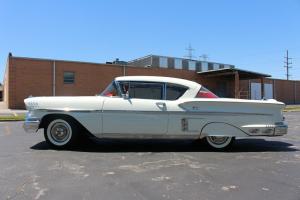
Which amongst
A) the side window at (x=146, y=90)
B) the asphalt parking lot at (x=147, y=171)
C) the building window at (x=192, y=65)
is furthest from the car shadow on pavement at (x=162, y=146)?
the building window at (x=192, y=65)

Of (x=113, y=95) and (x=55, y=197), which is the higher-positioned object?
(x=113, y=95)

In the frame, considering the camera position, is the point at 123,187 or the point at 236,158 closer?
the point at 123,187

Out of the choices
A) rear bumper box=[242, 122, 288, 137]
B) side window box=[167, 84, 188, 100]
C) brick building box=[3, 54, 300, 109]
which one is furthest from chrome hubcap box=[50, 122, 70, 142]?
brick building box=[3, 54, 300, 109]

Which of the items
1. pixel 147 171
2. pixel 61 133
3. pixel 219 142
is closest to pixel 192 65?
pixel 219 142

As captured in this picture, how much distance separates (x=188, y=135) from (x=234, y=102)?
1.22 metres

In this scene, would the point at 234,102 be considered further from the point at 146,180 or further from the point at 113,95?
the point at 146,180

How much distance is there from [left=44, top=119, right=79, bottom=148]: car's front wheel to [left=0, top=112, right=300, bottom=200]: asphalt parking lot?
0.25 meters

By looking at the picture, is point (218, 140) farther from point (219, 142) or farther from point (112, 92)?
point (112, 92)

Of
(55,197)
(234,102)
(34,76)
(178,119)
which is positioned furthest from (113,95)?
(34,76)

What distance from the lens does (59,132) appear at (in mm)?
8070

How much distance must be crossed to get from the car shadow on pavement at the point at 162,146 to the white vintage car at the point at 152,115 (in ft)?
0.97

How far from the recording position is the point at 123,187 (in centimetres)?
504

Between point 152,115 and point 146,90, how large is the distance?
1.91 feet

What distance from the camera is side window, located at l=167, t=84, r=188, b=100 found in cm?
812
